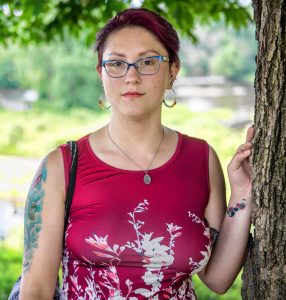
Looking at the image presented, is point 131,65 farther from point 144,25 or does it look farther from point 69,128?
point 69,128

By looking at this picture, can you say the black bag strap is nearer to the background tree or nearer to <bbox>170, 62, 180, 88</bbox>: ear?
<bbox>170, 62, 180, 88</bbox>: ear

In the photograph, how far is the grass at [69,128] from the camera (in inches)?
646

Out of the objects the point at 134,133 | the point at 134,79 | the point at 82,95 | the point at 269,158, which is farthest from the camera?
the point at 82,95

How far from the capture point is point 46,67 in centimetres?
2416

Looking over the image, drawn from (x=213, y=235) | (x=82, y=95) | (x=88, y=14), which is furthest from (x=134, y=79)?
(x=82, y=95)

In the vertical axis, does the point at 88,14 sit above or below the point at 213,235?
above

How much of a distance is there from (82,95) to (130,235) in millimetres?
20972

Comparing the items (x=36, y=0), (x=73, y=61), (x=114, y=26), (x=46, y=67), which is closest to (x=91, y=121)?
(x=73, y=61)

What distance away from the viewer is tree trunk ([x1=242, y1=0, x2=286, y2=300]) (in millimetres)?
1571

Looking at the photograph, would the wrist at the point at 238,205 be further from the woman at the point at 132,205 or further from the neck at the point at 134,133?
the neck at the point at 134,133

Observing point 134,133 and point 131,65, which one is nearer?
point 131,65

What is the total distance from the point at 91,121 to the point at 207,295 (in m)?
15.5

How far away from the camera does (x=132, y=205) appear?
1.75 m

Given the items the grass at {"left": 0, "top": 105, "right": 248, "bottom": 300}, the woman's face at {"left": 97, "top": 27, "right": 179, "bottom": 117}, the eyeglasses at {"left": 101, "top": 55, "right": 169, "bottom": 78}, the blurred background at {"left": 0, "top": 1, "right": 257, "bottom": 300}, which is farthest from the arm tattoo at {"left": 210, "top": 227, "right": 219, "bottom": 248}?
the blurred background at {"left": 0, "top": 1, "right": 257, "bottom": 300}
